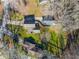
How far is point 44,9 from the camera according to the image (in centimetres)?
201

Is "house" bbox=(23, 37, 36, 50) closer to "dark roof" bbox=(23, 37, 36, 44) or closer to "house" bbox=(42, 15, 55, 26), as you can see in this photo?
"dark roof" bbox=(23, 37, 36, 44)

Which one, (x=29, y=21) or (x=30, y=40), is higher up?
(x=29, y=21)

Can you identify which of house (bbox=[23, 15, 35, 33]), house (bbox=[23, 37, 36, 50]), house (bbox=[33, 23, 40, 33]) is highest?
house (bbox=[23, 15, 35, 33])

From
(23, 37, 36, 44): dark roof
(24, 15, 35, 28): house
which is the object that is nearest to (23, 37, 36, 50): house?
(23, 37, 36, 44): dark roof

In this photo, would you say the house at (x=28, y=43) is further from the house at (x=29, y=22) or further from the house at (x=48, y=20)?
the house at (x=48, y=20)

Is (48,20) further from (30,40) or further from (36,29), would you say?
(30,40)

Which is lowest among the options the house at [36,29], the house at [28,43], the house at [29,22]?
the house at [28,43]

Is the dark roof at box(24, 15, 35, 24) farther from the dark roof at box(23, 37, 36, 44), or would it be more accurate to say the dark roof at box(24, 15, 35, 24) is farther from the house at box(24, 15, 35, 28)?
the dark roof at box(23, 37, 36, 44)

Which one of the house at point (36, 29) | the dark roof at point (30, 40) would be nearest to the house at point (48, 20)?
the house at point (36, 29)

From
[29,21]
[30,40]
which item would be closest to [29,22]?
[29,21]

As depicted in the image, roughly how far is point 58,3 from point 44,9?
0.44 feet

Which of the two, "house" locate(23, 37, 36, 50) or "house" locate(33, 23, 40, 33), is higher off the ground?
"house" locate(33, 23, 40, 33)

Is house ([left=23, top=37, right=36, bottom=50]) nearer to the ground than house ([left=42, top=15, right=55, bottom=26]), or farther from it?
nearer to the ground

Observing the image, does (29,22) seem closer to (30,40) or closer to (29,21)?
(29,21)
